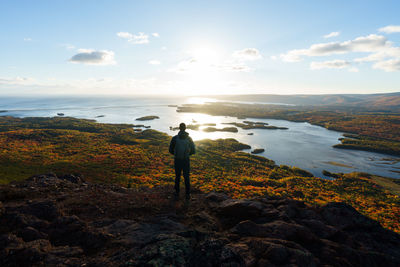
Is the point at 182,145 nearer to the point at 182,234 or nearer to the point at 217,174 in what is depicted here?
the point at 182,234

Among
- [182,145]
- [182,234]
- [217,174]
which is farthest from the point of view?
[217,174]

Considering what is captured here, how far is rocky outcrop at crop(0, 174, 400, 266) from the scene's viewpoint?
595 centimetres

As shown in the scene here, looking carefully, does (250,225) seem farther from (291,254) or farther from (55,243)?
(55,243)

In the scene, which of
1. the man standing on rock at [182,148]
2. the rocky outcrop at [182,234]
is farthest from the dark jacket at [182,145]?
the rocky outcrop at [182,234]

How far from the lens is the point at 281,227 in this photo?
328 inches

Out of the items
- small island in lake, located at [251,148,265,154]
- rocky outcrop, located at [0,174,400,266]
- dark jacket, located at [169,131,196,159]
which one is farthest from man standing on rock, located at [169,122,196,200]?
small island in lake, located at [251,148,265,154]

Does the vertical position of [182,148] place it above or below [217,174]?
above

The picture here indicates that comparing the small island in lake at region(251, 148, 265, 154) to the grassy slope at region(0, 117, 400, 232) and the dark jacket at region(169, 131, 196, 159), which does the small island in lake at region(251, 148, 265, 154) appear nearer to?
the grassy slope at region(0, 117, 400, 232)

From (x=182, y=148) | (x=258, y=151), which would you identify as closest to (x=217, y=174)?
(x=258, y=151)

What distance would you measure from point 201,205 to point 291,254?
5.65 m

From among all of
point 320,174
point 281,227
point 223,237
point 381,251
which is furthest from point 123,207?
point 320,174

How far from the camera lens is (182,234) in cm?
723

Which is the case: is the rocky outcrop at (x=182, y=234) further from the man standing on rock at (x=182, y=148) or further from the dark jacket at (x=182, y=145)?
the dark jacket at (x=182, y=145)

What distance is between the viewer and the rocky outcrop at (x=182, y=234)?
595cm
